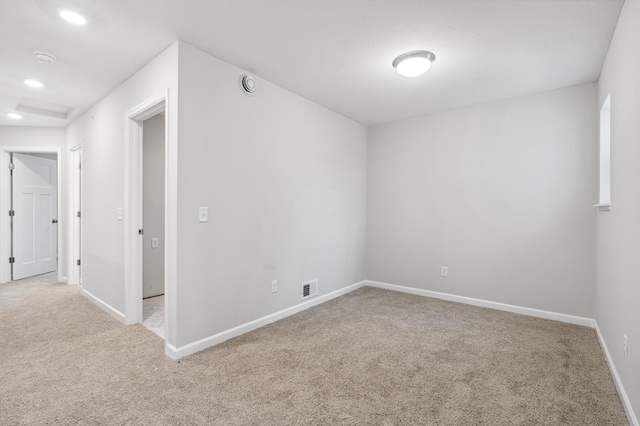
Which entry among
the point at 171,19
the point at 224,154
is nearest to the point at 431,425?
the point at 224,154

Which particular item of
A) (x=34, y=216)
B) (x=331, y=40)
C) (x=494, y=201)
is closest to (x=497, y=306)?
(x=494, y=201)

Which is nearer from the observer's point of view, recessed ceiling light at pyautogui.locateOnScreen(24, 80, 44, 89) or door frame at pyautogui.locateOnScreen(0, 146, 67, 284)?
recessed ceiling light at pyautogui.locateOnScreen(24, 80, 44, 89)

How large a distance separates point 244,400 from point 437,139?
144 inches

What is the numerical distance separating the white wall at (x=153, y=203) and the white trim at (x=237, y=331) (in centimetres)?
203

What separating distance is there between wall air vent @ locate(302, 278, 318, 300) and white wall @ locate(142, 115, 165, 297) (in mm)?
2114

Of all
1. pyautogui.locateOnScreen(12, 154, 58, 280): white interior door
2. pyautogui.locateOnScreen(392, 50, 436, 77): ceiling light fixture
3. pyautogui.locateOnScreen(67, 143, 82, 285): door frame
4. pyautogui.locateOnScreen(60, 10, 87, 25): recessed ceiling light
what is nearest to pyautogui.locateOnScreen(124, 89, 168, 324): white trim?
pyautogui.locateOnScreen(60, 10, 87, 25): recessed ceiling light

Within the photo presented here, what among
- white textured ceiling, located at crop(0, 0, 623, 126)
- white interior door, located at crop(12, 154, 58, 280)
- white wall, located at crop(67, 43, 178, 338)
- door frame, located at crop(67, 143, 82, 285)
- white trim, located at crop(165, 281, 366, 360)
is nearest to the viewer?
white textured ceiling, located at crop(0, 0, 623, 126)

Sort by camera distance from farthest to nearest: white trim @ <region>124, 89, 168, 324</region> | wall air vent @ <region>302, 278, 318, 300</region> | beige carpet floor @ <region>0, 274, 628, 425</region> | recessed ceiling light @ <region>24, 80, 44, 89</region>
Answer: wall air vent @ <region>302, 278, 318, 300</region>, recessed ceiling light @ <region>24, 80, 44, 89</region>, white trim @ <region>124, 89, 168, 324</region>, beige carpet floor @ <region>0, 274, 628, 425</region>

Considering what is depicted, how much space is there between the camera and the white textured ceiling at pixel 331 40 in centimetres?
201

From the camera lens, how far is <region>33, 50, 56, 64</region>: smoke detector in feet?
8.46

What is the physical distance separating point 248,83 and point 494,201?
302 cm

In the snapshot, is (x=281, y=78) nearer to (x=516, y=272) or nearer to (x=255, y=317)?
(x=255, y=317)

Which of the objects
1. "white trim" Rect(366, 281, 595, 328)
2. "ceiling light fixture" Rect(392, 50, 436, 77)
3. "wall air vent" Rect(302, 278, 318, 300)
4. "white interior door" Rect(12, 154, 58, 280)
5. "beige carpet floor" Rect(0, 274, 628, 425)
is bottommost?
"beige carpet floor" Rect(0, 274, 628, 425)

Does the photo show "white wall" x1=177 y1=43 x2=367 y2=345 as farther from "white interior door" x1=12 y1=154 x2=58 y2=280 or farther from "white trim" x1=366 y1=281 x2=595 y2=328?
"white interior door" x1=12 y1=154 x2=58 y2=280
